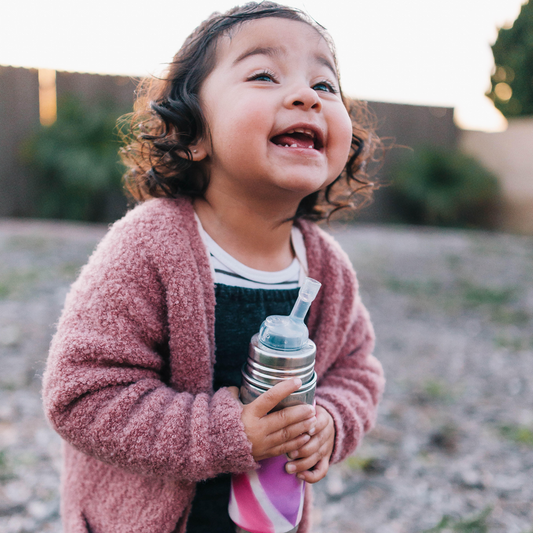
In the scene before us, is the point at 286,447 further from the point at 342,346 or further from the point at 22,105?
the point at 22,105

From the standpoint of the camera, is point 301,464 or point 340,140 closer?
point 301,464

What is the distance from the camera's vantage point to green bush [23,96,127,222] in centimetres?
661

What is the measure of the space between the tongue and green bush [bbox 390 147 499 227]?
8240 millimetres

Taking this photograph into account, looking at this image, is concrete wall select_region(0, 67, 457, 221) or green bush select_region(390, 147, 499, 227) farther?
green bush select_region(390, 147, 499, 227)

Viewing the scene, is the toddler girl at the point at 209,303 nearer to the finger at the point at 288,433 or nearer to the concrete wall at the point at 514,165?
the finger at the point at 288,433

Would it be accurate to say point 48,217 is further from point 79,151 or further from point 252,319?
point 252,319

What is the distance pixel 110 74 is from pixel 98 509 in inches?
284

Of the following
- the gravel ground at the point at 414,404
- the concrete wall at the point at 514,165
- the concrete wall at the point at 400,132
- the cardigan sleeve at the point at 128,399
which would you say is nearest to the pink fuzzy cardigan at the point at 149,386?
the cardigan sleeve at the point at 128,399

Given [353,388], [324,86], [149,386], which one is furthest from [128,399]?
[324,86]

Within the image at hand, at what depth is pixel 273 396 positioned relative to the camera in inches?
33.3

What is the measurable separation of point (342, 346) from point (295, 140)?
0.57 metres

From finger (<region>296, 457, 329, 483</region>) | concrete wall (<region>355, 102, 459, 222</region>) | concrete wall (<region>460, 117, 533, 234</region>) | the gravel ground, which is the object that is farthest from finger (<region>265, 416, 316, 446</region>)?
concrete wall (<region>460, 117, 533, 234</region>)

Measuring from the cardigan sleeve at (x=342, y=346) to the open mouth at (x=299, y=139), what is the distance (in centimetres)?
33

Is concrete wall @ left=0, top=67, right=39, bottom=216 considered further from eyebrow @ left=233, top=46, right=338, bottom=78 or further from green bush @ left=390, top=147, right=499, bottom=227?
eyebrow @ left=233, top=46, right=338, bottom=78
